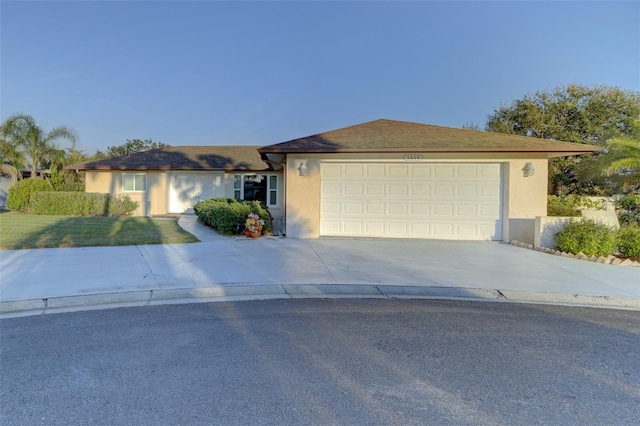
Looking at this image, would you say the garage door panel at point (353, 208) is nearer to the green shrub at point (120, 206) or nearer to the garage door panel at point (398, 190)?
the garage door panel at point (398, 190)

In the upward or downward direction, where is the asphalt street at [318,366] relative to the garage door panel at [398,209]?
downward

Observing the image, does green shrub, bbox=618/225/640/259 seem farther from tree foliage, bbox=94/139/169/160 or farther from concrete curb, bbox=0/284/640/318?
tree foliage, bbox=94/139/169/160

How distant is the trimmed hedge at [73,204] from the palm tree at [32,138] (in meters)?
5.65

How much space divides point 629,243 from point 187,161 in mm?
19187

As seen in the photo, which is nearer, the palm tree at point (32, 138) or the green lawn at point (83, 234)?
the green lawn at point (83, 234)

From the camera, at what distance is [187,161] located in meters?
19.6

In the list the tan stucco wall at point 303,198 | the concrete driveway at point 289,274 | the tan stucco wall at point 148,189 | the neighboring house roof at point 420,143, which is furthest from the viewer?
the tan stucco wall at point 148,189

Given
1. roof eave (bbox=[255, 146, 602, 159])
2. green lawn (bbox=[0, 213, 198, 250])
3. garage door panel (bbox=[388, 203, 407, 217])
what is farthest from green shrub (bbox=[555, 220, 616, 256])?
green lawn (bbox=[0, 213, 198, 250])

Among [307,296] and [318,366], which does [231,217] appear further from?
[318,366]

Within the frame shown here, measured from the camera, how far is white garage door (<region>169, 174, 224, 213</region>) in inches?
756

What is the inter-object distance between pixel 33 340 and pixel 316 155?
27.9 ft

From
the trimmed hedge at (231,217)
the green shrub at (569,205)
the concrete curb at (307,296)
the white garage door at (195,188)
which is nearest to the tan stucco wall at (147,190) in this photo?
the white garage door at (195,188)

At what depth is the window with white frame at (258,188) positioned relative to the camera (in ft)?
63.6

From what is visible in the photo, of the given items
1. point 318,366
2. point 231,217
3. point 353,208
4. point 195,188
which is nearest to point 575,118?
point 353,208
